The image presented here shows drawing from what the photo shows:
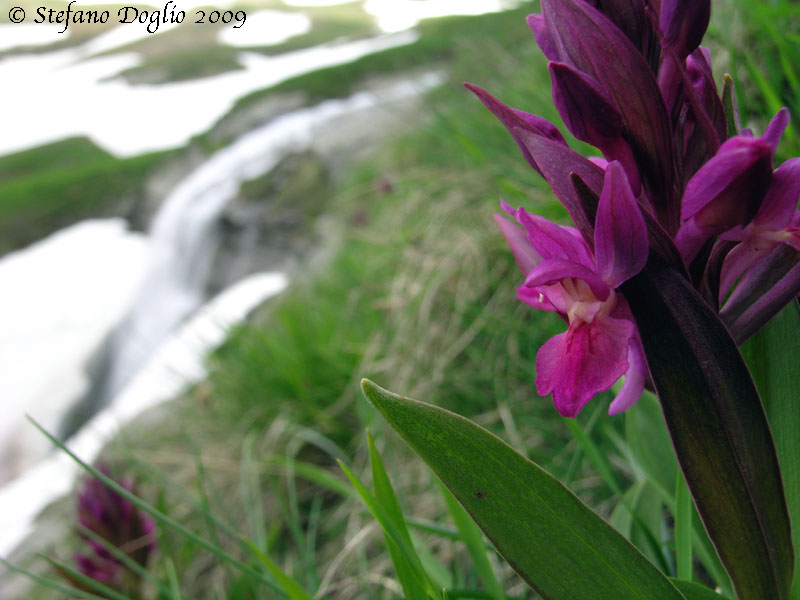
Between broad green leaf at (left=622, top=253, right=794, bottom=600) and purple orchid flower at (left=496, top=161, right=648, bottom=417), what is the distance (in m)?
0.01

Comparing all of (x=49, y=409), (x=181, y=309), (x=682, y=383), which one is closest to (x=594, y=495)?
(x=682, y=383)

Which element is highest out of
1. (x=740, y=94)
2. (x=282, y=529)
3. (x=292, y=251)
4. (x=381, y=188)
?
(x=740, y=94)

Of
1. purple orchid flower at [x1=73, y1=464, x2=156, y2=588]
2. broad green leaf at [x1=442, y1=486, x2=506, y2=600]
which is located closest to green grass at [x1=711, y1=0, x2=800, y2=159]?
broad green leaf at [x1=442, y1=486, x2=506, y2=600]

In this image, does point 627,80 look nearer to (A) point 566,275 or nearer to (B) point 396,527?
(A) point 566,275

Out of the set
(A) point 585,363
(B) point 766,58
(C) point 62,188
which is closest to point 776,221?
(A) point 585,363

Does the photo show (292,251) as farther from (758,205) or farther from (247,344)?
(758,205)

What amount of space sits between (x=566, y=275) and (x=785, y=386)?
6.0 inches

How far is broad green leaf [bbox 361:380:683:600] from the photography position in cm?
27

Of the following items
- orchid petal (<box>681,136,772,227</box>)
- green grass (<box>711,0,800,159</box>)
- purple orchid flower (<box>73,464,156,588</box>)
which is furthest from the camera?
purple orchid flower (<box>73,464,156,588</box>)

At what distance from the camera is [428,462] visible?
267mm

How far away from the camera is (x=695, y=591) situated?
31cm

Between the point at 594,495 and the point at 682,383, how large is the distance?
56 centimetres

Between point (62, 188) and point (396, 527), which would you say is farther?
point (62, 188)

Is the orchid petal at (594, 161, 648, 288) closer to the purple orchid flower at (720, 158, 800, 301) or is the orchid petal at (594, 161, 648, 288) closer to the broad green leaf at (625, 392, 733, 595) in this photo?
the purple orchid flower at (720, 158, 800, 301)
